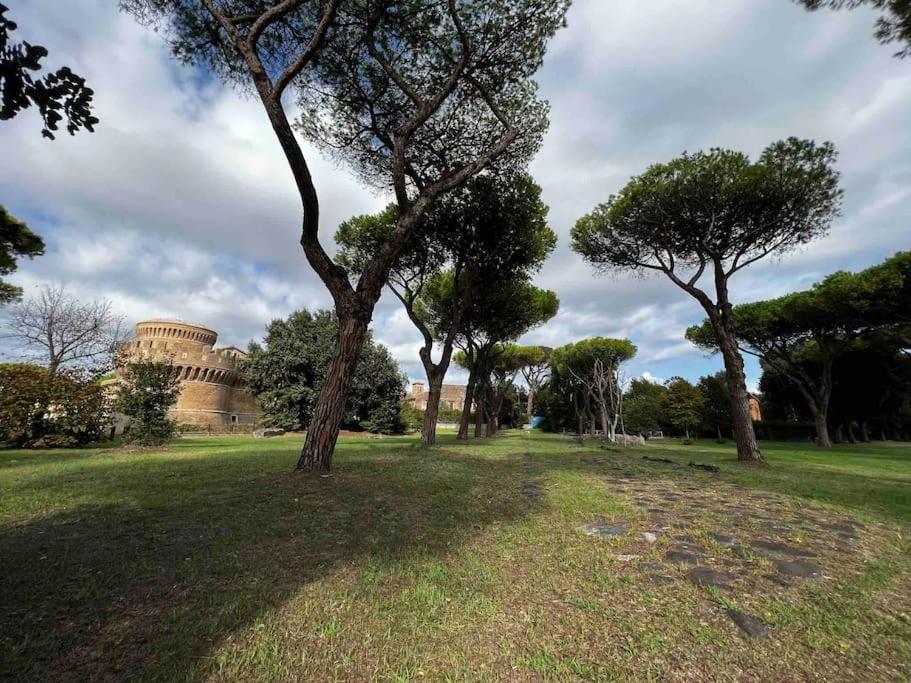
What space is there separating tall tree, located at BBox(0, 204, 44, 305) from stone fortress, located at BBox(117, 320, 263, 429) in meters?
15.0

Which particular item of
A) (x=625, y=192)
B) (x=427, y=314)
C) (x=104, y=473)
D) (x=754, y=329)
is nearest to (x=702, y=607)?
(x=104, y=473)

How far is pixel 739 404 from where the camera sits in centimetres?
1112

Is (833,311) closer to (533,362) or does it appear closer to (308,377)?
(533,362)

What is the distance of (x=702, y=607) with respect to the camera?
246 centimetres

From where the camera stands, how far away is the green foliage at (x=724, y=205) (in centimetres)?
1141

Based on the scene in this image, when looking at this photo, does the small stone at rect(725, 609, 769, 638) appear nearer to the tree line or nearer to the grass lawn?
the grass lawn

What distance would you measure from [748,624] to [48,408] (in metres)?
18.9

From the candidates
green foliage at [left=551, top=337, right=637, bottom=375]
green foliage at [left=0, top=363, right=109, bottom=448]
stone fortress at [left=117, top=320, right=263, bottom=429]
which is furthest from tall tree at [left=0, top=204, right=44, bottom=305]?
green foliage at [left=551, top=337, right=637, bottom=375]

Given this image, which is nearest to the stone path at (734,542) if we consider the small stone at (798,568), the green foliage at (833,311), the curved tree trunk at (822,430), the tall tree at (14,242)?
the small stone at (798,568)

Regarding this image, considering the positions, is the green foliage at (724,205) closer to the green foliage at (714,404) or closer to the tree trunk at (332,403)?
the tree trunk at (332,403)

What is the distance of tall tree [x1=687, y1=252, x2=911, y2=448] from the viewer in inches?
690

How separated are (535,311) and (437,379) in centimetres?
1023

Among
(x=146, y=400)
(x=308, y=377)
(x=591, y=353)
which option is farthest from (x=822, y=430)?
(x=308, y=377)

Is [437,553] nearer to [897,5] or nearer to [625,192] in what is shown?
[897,5]
